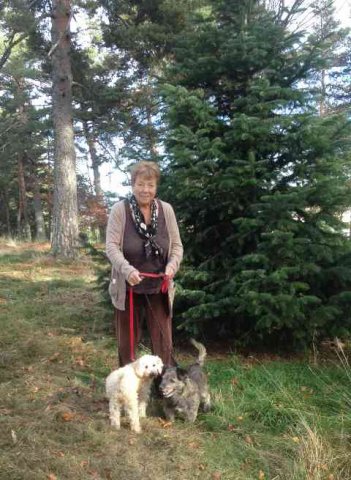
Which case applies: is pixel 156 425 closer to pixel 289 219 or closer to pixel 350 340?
pixel 289 219

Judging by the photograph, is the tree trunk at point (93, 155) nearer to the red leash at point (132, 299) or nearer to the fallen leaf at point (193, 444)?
the red leash at point (132, 299)

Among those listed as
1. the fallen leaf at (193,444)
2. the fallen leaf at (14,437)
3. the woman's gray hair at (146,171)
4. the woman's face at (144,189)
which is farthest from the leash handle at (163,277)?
the fallen leaf at (14,437)

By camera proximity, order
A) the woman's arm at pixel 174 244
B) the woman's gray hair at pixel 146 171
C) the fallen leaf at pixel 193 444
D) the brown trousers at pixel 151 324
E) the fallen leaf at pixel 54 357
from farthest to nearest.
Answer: the fallen leaf at pixel 54 357 → the brown trousers at pixel 151 324 → the woman's arm at pixel 174 244 → the woman's gray hair at pixel 146 171 → the fallen leaf at pixel 193 444

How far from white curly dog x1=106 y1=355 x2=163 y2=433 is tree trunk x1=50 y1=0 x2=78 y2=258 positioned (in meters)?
8.96

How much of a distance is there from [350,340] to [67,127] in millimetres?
9414

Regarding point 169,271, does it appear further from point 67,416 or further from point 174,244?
point 67,416

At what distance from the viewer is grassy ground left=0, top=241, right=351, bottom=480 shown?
3498mm

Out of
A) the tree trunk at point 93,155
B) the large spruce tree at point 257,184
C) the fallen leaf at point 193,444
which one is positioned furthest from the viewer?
the tree trunk at point 93,155

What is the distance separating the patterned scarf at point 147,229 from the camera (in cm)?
421

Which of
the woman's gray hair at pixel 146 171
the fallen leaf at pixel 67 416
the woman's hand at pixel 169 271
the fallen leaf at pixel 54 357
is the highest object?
the woman's gray hair at pixel 146 171

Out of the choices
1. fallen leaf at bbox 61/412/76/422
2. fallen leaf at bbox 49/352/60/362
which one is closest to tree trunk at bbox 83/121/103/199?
fallen leaf at bbox 49/352/60/362

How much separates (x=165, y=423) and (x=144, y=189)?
2102 millimetres

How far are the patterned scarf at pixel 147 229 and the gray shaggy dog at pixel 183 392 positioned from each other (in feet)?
3.45

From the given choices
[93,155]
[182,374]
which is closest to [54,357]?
[182,374]
